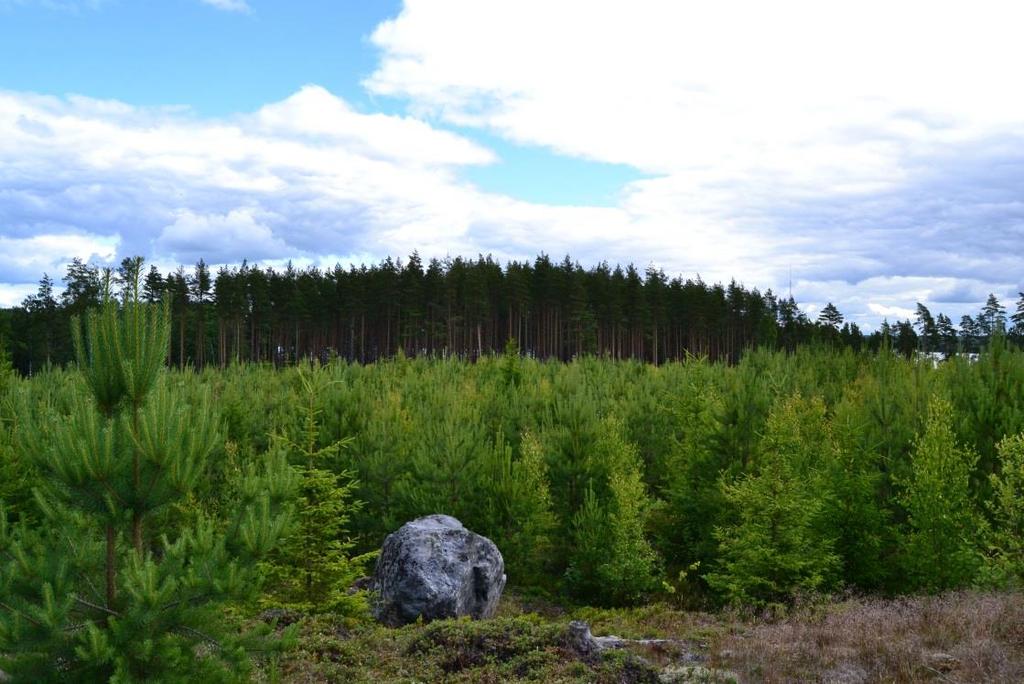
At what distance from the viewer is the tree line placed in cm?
6228

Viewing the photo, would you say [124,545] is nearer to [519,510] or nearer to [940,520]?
[519,510]

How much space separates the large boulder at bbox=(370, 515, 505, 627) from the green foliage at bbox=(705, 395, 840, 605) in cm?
455

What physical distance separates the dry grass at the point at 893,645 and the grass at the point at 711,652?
2 cm

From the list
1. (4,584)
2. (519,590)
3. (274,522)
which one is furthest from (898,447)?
(4,584)

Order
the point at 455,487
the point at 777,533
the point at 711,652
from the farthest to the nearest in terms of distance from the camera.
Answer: the point at 455,487, the point at 777,533, the point at 711,652

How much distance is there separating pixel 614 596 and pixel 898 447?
7.42 metres

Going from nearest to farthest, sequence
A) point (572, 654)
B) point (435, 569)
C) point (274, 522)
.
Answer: point (274, 522) < point (572, 654) < point (435, 569)

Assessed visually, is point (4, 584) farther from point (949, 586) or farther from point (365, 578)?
point (949, 586)

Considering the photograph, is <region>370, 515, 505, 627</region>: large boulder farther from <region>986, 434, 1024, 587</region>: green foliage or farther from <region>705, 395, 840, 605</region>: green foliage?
<region>986, 434, 1024, 587</region>: green foliage

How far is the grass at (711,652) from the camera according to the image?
8.82 meters

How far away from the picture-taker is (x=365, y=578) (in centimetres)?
1381

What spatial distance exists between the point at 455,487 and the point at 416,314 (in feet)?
151

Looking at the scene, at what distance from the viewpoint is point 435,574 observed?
12.1 m

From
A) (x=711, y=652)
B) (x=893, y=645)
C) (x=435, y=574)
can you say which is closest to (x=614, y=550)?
(x=435, y=574)
